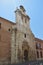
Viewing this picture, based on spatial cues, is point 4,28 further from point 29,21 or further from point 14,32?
point 29,21

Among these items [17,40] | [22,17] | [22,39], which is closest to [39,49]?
[22,39]

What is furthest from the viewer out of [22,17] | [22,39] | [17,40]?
[22,17]

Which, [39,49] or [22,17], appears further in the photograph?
[39,49]

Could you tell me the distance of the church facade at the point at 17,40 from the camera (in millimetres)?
23472

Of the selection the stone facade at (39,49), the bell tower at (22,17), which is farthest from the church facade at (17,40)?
the stone facade at (39,49)

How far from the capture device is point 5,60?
76.3 feet

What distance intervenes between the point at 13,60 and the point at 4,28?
5597 mm

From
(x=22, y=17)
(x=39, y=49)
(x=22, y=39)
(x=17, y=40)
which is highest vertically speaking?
(x=22, y=17)

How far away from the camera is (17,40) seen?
84.3 feet

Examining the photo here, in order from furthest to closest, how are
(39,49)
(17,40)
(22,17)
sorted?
(39,49) < (22,17) < (17,40)

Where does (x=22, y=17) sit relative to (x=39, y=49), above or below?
above

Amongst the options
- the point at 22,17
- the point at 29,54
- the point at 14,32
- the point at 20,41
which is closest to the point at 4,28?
the point at 14,32

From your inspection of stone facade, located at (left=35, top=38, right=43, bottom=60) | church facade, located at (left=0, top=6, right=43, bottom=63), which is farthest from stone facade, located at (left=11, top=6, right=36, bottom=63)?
stone facade, located at (left=35, top=38, right=43, bottom=60)

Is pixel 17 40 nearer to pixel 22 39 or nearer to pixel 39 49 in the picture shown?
pixel 22 39
